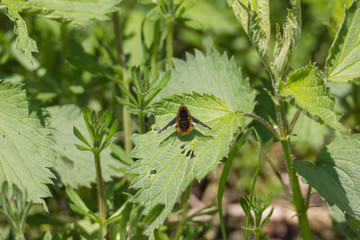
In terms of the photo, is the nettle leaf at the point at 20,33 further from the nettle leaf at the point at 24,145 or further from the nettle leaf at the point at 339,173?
the nettle leaf at the point at 339,173

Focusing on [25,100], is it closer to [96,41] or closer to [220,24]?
[96,41]

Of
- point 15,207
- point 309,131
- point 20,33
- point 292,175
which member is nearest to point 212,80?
point 292,175

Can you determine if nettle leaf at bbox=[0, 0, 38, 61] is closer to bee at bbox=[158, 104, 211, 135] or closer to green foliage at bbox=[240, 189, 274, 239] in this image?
bee at bbox=[158, 104, 211, 135]

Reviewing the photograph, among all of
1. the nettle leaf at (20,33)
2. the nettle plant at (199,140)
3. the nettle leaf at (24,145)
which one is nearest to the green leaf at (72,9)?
the nettle plant at (199,140)

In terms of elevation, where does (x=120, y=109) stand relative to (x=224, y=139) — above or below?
below

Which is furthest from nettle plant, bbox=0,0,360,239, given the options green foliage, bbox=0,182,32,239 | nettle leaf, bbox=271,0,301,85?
green foliage, bbox=0,182,32,239

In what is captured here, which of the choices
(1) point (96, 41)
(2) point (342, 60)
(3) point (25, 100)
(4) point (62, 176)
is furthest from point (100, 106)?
(2) point (342, 60)

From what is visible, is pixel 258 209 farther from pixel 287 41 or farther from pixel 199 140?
pixel 287 41
